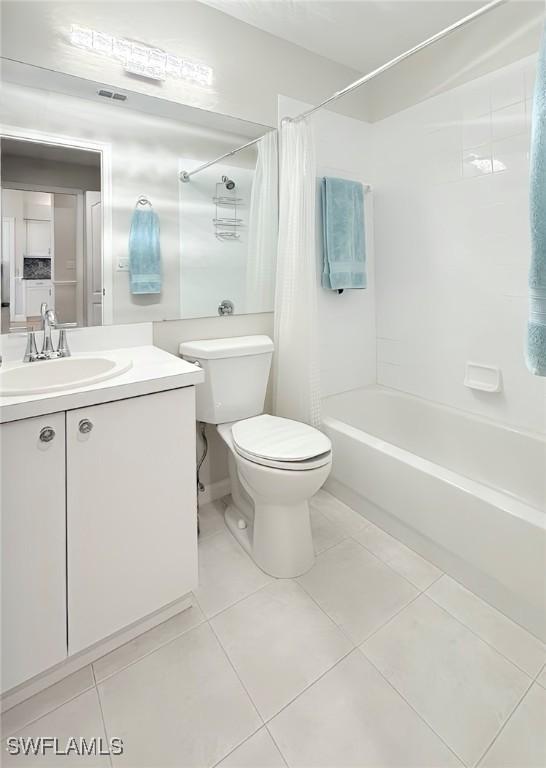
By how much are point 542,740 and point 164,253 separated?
2.05 metres

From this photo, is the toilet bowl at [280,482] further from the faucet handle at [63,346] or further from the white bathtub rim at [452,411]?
the faucet handle at [63,346]

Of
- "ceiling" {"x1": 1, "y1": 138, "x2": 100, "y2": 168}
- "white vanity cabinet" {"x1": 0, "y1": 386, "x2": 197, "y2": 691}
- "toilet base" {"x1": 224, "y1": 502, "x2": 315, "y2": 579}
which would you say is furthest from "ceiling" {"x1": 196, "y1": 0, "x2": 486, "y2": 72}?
"toilet base" {"x1": 224, "y1": 502, "x2": 315, "y2": 579}

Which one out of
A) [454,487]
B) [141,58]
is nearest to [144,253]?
[141,58]

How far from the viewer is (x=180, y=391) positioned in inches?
49.3

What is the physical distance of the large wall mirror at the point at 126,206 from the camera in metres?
1.45

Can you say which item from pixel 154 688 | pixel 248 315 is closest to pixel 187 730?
pixel 154 688

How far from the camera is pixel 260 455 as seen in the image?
57.4 inches

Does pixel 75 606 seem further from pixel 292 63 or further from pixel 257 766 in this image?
pixel 292 63

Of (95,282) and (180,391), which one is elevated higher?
(95,282)

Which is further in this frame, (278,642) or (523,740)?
(278,642)

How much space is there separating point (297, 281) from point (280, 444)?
2.72 feet

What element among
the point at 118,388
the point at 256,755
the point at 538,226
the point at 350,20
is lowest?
the point at 256,755

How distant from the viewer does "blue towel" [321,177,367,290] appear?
221cm

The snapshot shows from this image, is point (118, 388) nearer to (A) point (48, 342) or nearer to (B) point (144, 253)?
(A) point (48, 342)
